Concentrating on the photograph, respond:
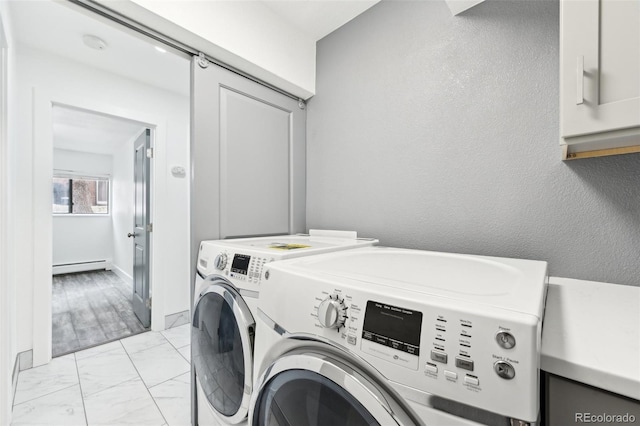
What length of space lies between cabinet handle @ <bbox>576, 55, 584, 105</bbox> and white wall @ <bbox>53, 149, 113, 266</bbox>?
7131mm

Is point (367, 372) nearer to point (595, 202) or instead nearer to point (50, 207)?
point (595, 202)

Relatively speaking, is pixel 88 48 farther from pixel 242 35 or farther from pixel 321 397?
pixel 321 397

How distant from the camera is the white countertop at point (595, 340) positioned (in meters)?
0.43

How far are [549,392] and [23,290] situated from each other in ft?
9.97

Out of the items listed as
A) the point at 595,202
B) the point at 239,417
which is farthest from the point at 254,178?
the point at 595,202

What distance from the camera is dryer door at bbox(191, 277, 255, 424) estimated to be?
952 millimetres

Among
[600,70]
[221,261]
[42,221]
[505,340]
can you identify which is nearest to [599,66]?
[600,70]

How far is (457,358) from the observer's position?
0.45 metres

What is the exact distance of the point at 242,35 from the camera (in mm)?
1439

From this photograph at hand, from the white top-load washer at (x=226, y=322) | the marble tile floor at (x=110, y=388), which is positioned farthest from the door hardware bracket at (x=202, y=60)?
the marble tile floor at (x=110, y=388)

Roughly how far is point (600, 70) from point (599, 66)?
0.01m

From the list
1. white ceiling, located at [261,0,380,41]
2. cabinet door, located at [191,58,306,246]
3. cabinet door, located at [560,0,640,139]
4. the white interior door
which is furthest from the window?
cabinet door, located at [560,0,640,139]

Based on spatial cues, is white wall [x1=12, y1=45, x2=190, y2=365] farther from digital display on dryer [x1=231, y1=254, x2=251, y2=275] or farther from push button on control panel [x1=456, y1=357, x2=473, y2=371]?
push button on control panel [x1=456, y1=357, x2=473, y2=371]

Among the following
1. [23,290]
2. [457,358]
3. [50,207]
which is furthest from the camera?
[50,207]
